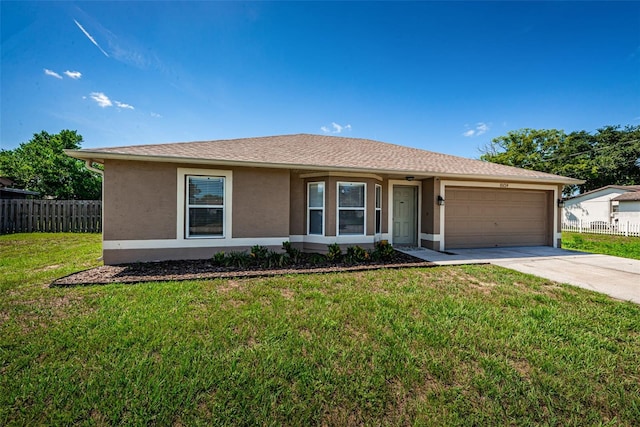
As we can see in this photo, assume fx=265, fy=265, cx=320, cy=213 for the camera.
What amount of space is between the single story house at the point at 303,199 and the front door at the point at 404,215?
1.5 inches

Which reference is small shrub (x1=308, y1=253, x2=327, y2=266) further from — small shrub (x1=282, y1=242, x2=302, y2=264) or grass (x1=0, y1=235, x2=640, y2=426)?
grass (x1=0, y1=235, x2=640, y2=426)

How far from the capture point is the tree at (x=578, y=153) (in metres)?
28.7

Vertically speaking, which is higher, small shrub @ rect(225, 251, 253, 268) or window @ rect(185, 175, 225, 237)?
window @ rect(185, 175, 225, 237)

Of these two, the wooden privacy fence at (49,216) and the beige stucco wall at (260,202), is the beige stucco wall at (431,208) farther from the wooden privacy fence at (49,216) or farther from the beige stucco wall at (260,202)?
the wooden privacy fence at (49,216)

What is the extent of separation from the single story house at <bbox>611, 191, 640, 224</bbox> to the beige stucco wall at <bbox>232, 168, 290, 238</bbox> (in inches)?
1003

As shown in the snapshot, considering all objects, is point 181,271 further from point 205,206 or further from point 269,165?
point 269,165

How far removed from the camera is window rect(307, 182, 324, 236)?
27.3ft

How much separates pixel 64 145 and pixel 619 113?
53.4 meters

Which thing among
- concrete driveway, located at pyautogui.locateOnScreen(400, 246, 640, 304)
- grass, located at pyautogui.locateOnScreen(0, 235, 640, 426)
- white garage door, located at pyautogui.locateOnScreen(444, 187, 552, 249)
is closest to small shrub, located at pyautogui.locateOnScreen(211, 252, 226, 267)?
grass, located at pyautogui.locateOnScreen(0, 235, 640, 426)

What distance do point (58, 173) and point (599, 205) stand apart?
41930mm

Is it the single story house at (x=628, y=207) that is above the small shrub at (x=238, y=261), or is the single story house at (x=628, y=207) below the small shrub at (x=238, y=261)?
above

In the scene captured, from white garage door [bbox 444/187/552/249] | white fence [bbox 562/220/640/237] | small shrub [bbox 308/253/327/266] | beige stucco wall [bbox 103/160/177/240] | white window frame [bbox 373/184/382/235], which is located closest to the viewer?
beige stucco wall [bbox 103/160/177/240]

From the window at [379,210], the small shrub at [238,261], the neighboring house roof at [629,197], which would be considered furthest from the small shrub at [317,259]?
the neighboring house roof at [629,197]

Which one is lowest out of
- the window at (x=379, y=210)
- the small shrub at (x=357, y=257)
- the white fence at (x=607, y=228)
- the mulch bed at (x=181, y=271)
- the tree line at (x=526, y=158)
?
the mulch bed at (x=181, y=271)
